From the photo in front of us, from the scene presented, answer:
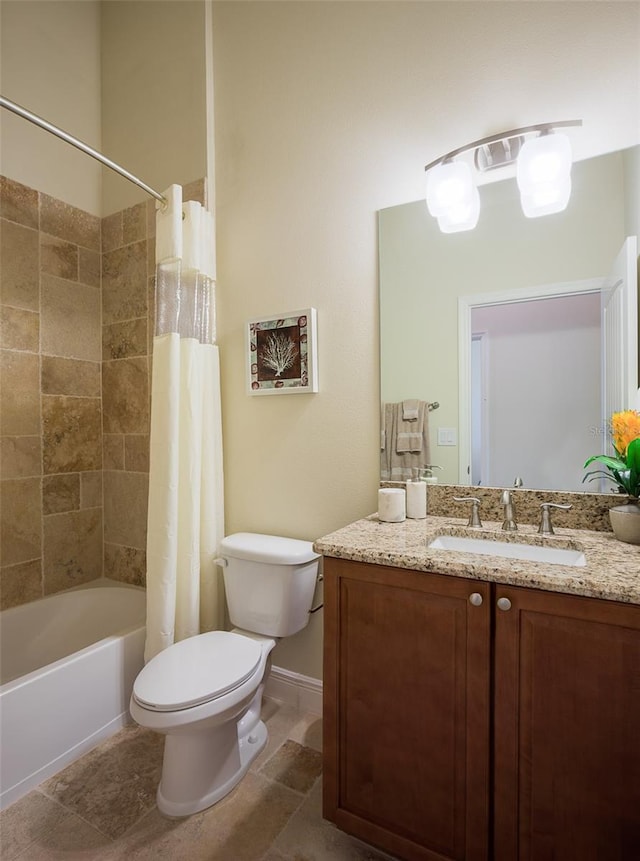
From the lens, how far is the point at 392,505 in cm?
147

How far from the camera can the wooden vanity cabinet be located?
35.5 inches

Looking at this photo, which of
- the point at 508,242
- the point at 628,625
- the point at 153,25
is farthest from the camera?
the point at 153,25

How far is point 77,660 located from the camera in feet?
5.33

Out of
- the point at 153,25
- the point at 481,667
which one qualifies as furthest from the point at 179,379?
the point at 153,25

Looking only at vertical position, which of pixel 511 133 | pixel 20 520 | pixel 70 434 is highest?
pixel 511 133

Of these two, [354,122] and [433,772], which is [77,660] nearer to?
[433,772]

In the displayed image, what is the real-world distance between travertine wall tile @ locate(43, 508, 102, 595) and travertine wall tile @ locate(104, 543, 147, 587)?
59 mm

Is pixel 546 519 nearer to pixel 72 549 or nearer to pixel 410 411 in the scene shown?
pixel 410 411

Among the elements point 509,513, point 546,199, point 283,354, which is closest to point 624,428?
point 509,513

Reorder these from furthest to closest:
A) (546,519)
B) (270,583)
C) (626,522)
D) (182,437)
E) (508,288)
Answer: (182,437) → (270,583) → (508,288) → (546,519) → (626,522)

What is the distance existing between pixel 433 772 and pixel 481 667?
33 cm

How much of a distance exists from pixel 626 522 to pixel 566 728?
0.58 meters

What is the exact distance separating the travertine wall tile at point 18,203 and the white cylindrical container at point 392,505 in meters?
2.19

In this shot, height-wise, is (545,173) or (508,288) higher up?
(545,173)
